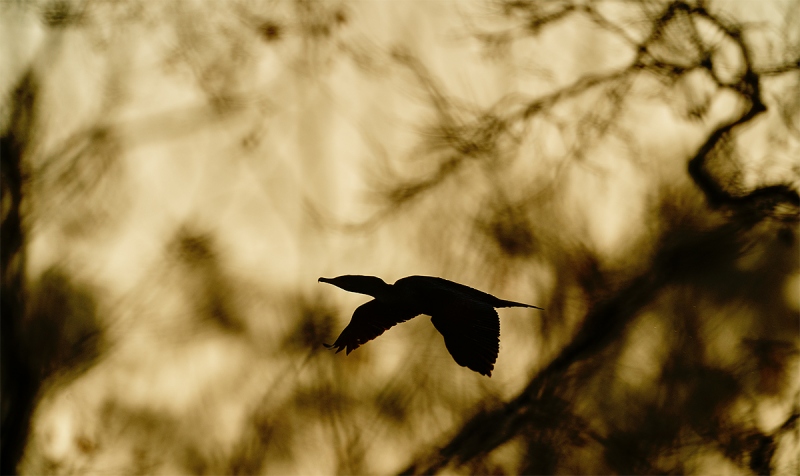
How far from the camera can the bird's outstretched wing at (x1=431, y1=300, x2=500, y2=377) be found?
974 millimetres

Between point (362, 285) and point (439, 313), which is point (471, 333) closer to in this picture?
point (439, 313)

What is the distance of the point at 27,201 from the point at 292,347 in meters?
0.97

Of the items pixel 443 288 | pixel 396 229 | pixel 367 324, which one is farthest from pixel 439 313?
pixel 396 229

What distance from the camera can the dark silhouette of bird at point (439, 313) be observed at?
3.24 feet

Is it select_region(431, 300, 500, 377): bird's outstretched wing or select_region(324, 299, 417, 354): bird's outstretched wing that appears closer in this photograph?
select_region(431, 300, 500, 377): bird's outstretched wing

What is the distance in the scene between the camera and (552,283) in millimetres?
1890

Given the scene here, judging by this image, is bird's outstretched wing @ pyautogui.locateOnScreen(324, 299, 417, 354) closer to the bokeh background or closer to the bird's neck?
the bird's neck

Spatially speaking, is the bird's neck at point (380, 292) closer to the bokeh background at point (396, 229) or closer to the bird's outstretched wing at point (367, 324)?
the bird's outstretched wing at point (367, 324)

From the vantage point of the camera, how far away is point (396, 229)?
1842 millimetres

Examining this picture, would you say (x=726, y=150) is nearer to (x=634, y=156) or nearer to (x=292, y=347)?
(x=634, y=156)

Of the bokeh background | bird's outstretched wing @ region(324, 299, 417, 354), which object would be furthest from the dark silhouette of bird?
the bokeh background

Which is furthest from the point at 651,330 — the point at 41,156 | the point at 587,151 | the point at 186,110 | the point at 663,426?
the point at 41,156

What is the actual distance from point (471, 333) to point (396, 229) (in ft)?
2.89

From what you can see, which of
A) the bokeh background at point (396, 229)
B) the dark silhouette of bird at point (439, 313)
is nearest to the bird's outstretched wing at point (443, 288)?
the dark silhouette of bird at point (439, 313)
